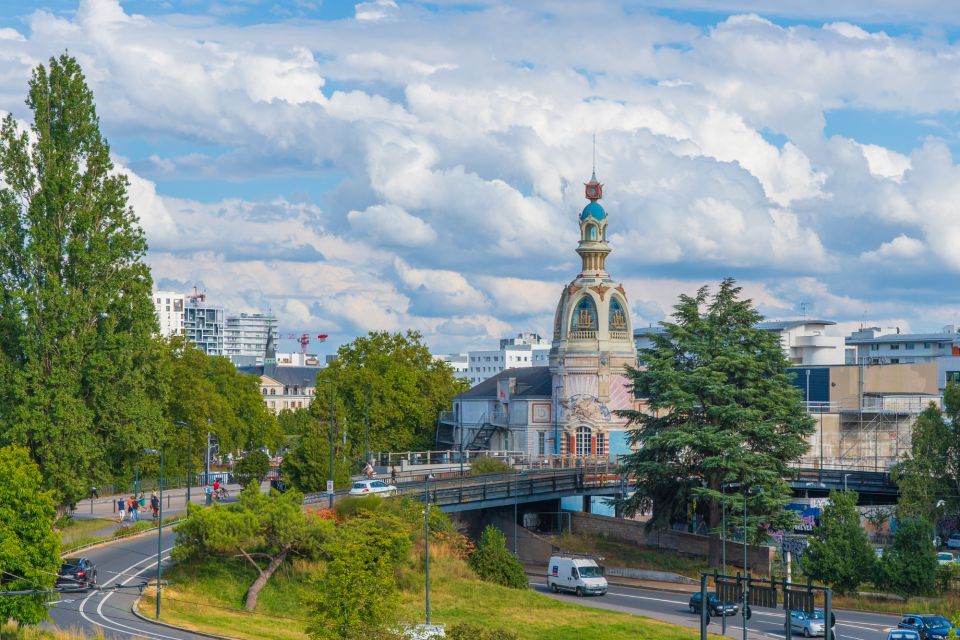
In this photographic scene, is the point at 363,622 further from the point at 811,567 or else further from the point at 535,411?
the point at 535,411

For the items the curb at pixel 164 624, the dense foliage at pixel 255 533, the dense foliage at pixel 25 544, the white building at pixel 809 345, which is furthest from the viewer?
the white building at pixel 809 345

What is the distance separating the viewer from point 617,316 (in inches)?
4269

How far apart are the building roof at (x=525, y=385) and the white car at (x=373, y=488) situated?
36.9m

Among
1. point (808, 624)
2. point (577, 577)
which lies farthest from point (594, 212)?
point (808, 624)

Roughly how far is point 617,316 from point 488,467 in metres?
19.7

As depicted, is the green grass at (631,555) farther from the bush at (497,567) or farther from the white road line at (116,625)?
the white road line at (116,625)

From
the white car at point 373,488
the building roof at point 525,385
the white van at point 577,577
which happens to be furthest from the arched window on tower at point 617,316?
the white van at point 577,577

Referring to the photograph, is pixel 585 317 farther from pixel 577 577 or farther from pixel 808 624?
pixel 808 624

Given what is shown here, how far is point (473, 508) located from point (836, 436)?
40.7 metres

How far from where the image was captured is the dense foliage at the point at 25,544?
152 feet

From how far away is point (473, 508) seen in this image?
246 ft

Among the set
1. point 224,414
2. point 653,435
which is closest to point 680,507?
point 653,435

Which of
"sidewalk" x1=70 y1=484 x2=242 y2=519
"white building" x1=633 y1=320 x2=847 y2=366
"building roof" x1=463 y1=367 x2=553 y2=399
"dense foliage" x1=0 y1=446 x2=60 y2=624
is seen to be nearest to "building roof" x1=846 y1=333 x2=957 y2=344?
"white building" x1=633 y1=320 x2=847 y2=366

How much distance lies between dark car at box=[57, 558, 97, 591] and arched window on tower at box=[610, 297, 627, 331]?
5956 centimetres
